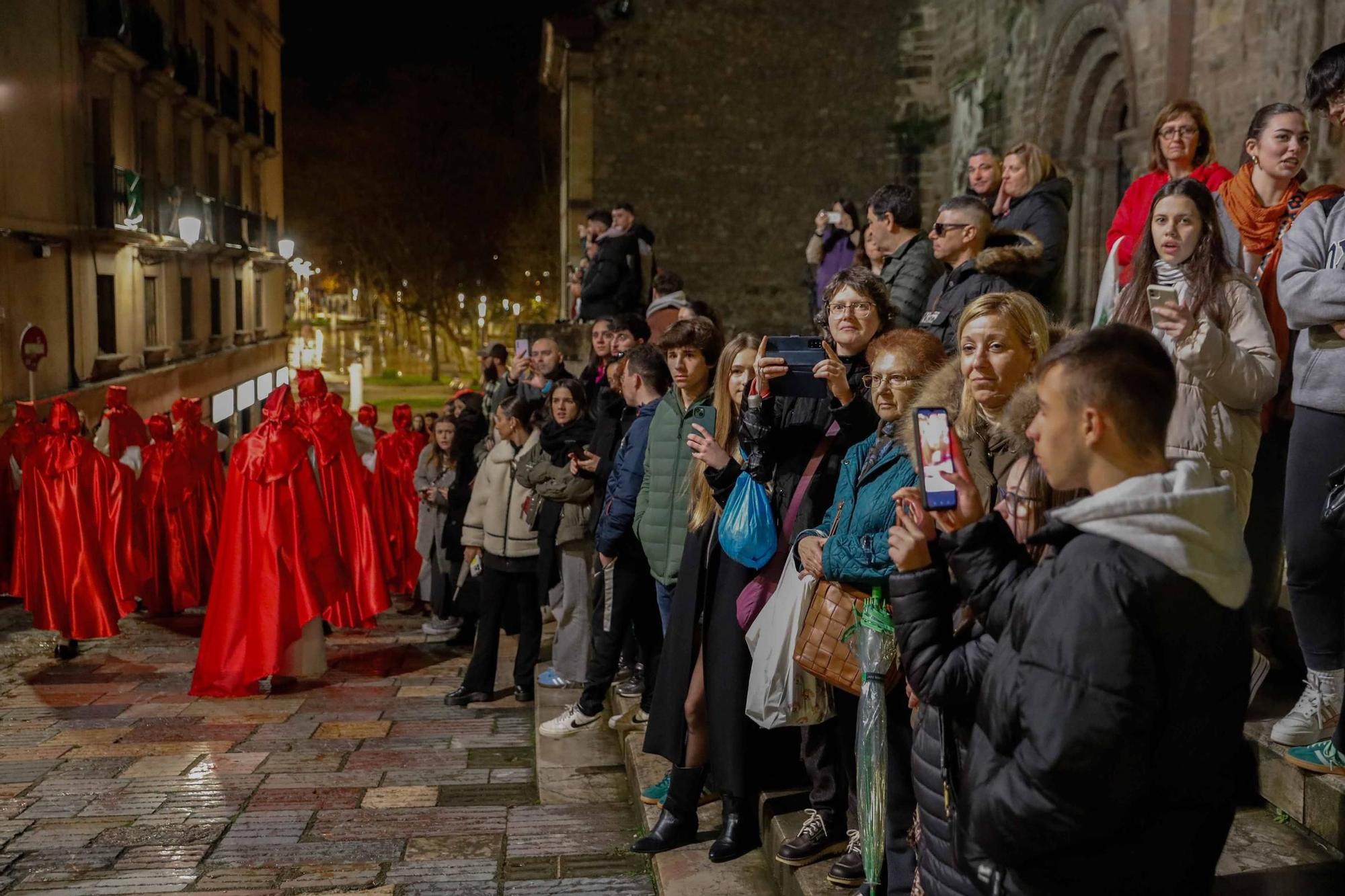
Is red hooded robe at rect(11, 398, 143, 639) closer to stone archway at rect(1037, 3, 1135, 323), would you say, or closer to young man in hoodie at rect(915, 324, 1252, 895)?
young man in hoodie at rect(915, 324, 1252, 895)

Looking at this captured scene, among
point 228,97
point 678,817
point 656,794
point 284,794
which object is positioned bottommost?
point 284,794

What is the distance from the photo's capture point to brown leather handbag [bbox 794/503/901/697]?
362 centimetres

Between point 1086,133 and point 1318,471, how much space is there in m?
11.1

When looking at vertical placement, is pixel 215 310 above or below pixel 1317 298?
above

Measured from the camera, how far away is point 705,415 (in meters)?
5.32

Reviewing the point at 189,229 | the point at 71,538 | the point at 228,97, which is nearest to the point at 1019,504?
the point at 71,538

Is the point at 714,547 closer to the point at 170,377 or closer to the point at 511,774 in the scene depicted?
the point at 511,774

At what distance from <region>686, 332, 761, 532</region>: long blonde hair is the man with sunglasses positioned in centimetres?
81

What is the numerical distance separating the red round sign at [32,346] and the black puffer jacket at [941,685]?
14790 millimetres

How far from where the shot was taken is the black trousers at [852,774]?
3.57 m

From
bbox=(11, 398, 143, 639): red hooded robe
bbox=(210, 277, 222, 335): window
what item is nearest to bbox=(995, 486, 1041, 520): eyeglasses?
bbox=(11, 398, 143, 639): red hooded robe

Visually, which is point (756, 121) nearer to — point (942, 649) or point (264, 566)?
point (264, 566)

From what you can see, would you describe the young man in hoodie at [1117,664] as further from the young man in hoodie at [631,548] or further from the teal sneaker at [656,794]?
the young man in hoodie at [631,548]

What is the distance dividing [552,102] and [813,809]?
3647 centimetres
